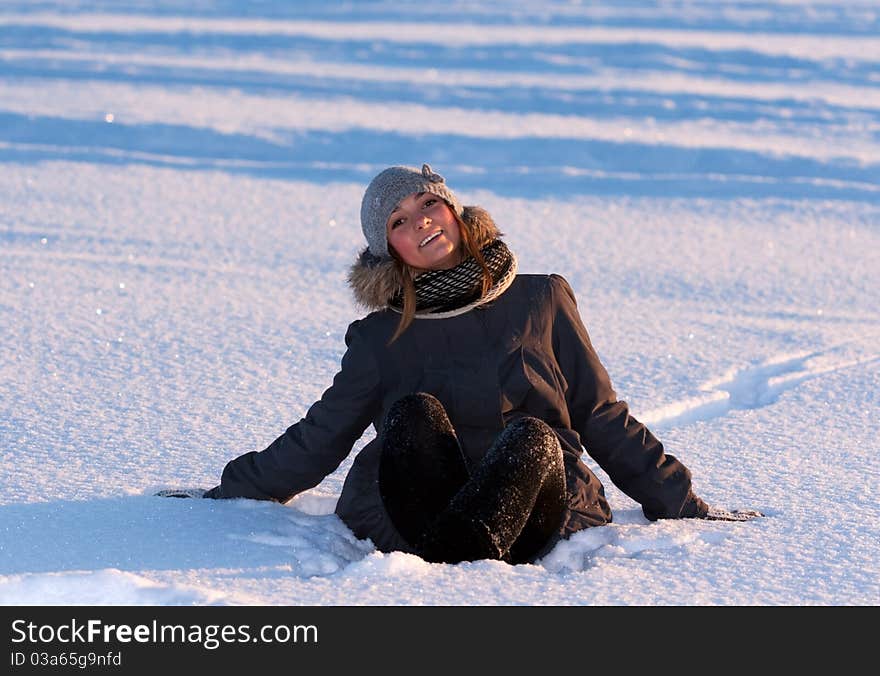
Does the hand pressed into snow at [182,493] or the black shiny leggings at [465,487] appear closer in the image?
the black shiny leggings at [465,487]

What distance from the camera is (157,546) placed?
7.86 ft

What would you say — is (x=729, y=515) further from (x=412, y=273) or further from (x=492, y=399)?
(x=412, y=273)

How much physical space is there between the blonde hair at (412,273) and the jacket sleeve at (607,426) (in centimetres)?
15

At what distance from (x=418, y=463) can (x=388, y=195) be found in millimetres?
468

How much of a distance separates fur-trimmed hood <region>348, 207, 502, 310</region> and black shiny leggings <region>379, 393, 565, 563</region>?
0.20 meters

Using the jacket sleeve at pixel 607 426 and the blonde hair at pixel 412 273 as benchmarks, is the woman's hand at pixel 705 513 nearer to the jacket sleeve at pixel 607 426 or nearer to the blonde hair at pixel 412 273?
the jacket sleeve at pixel 607 426

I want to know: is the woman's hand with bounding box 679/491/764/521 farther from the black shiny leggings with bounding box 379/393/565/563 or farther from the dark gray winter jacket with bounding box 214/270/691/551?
the black shiny leggings with bounding box 379/393/565/563

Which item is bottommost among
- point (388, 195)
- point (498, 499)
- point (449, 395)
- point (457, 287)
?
point (498, 499)

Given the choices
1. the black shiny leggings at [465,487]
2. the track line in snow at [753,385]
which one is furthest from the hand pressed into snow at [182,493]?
the track line in snow at [753,385]

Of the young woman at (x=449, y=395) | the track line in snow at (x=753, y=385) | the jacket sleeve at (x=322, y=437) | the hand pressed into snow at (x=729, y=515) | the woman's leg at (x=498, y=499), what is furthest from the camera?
the track line in snow at (x=753, y=385)

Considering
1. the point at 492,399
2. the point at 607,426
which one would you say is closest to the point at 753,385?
the point at 607,426

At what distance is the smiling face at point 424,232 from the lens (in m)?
2.40

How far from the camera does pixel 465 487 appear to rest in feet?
7.40

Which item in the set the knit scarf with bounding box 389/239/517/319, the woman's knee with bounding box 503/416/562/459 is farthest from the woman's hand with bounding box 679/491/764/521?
the knit scarf with bounding box 389/239/517/319
